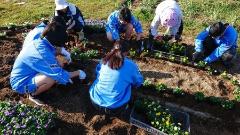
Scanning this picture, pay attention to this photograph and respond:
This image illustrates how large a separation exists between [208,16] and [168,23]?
95.9 inches

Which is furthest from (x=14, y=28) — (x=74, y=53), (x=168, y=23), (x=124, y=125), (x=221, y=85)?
(x=221, y=85)

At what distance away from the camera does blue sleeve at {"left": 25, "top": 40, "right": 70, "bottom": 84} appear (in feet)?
21.5

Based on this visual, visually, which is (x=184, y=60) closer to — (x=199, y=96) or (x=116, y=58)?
(x=199, y=96)

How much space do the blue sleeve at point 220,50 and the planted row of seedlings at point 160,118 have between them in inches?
76.3

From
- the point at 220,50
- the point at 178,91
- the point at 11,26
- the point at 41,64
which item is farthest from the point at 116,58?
the point at 11,26

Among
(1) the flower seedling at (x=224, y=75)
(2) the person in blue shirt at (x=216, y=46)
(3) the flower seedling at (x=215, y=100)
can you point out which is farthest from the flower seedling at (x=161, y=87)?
(1) the flower seedling at (x=224, y=75)

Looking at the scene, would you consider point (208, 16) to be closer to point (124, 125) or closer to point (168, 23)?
point (168, 23)

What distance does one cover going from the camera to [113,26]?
340 inches

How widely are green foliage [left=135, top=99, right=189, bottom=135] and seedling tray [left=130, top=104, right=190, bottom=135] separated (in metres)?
0.08

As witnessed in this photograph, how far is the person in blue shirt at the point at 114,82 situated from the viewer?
6.34 meters

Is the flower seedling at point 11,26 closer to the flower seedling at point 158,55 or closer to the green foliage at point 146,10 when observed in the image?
the green foliage at point 146,10

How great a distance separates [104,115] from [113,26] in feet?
7.88

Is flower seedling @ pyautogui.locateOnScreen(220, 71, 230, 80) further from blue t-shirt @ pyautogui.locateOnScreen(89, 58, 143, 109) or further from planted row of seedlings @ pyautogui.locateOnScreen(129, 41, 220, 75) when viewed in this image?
blue t-shirt @ pyautogui.locateOnScreen(89, 58, 143, 109)

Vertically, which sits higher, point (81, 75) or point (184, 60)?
point (81, 75)
